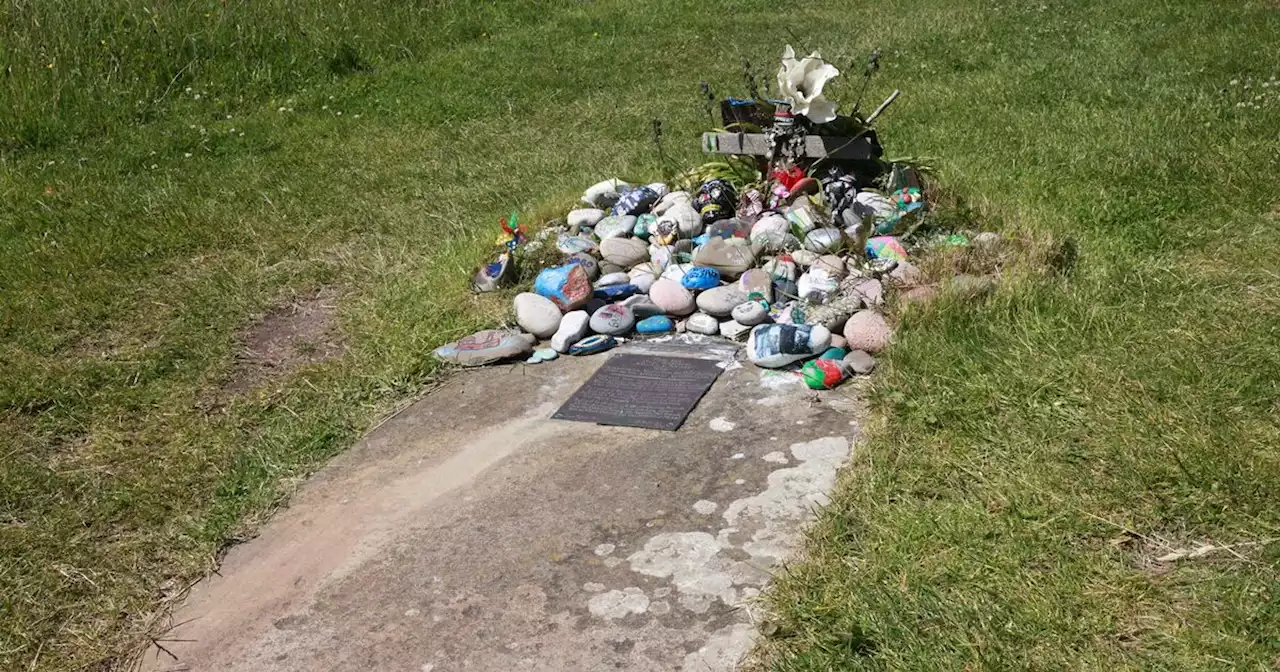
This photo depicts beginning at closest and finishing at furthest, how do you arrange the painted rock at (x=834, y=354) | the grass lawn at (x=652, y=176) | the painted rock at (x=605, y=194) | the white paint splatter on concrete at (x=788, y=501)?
the grass lawn at (x=652, y=176) < the white paint splatter on concrete at (x=788, y=501) < the painted rock at (x=834, y=354) < the painted rock at (x=605, y=194)

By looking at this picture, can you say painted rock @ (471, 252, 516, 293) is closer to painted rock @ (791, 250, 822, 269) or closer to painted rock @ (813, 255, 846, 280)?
painted rock @ (791, 250, 822, 269)

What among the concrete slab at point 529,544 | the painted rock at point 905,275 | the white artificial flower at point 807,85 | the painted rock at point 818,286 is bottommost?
the concrete slab at point 529,544

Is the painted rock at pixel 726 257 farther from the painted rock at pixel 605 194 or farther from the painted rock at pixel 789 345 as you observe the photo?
the painted rock at pixel 605 194

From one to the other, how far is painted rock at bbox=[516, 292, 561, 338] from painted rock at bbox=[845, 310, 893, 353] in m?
1.26

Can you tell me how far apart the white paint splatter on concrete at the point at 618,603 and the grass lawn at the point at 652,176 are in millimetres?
359

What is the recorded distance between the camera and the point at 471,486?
3732 millimetres

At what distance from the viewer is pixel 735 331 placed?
185 inches

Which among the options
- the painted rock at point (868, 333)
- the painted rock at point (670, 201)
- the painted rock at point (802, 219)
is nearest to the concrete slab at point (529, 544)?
the painted rock at point (868, 333)

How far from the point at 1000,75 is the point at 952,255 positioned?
4336 millimetres

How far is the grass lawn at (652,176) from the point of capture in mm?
2895

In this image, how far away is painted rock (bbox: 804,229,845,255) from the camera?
16.7 ft

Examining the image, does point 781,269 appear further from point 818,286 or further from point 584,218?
point 584,218

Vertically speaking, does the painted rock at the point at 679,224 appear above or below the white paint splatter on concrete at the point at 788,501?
above

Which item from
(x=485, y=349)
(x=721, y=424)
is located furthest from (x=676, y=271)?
(x=721, y=424)
